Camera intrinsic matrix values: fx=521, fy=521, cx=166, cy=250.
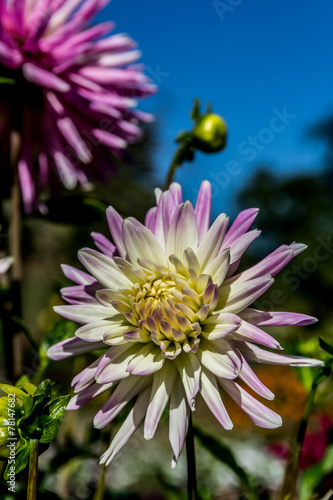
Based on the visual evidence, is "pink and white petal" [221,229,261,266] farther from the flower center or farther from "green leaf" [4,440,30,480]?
"green leaf" [4,440,30,480]

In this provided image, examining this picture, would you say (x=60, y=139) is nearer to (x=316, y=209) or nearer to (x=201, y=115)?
(x=201, y=115)

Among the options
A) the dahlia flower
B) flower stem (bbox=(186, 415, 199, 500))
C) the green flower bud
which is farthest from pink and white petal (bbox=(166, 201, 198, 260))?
the green flower bud

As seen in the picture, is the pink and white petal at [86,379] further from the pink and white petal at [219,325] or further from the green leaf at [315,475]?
the green leaf at [315,475]

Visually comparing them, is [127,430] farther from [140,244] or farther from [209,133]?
[209,133]

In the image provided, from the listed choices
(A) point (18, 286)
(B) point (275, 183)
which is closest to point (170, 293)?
(A) point (18, 286)

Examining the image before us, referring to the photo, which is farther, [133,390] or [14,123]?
[14,123]
